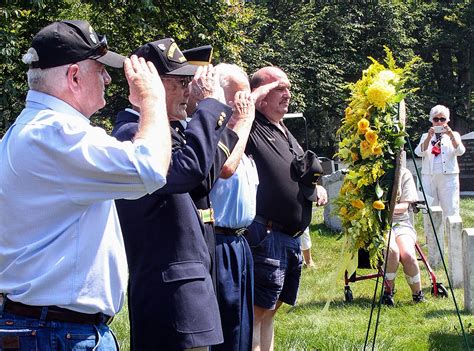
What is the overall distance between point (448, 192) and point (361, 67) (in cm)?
2698

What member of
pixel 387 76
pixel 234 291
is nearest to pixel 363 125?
pixel 387 76

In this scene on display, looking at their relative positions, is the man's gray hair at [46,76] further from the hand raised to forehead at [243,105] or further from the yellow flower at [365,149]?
the yellow flower at [365,149]

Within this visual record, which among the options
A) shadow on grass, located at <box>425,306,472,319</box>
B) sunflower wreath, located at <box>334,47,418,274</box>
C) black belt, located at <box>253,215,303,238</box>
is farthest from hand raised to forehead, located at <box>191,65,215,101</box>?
shadow on grass, located at <box>425,306,472,319</box>

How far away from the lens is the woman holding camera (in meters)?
11.4

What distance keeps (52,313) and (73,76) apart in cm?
80

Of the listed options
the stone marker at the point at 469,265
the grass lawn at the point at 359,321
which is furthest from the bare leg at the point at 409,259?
the stone marker at the point at 469,265

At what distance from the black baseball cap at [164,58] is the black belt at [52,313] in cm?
137

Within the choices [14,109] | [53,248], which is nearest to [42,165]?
[53,248]

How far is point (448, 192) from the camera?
11430 mm

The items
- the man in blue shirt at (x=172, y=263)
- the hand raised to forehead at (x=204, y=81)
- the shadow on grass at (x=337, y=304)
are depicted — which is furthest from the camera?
the shadow on grass at (x=337, y=304)

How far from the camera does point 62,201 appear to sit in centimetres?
234

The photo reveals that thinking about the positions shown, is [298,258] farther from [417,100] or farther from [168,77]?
[417,100]

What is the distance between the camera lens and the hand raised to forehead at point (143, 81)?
8.38 feet

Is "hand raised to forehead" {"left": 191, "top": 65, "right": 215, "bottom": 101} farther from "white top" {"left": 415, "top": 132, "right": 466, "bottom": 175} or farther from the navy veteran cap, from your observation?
"white top" {"left": 415, "top": 132, "right": 466, "bottom": 175}
